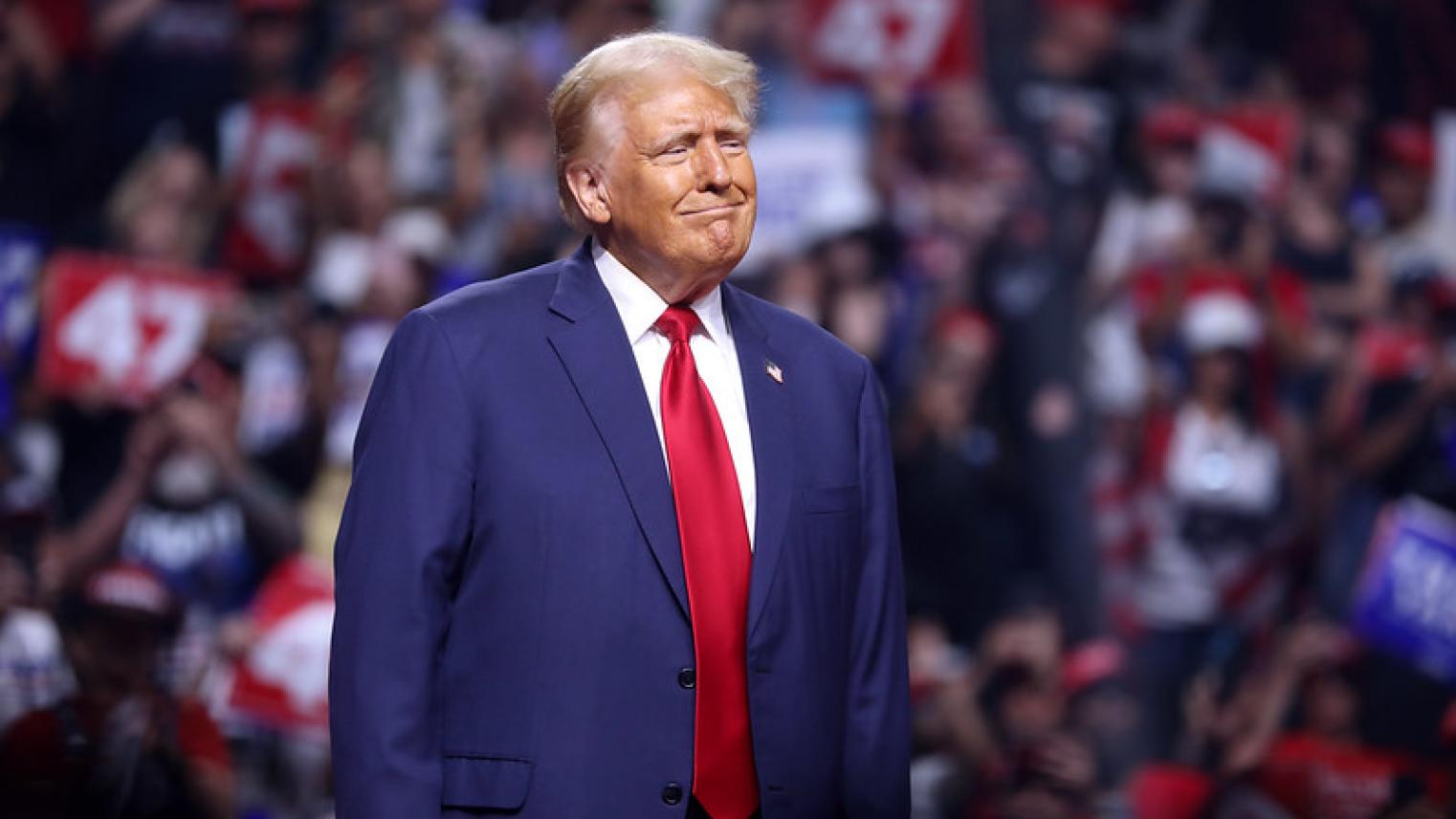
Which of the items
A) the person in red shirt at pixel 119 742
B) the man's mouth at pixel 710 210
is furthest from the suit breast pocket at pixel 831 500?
the person in red shirt at pixel 119 742

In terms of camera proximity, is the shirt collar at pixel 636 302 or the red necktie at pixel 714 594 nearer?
the red necktie at pixel 714 594

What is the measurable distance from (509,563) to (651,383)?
23 cm

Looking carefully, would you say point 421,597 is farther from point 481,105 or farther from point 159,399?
point 481,105

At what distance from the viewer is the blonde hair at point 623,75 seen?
68.4 inches

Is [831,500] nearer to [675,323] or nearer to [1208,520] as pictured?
[675,323]

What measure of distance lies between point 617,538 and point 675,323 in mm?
231

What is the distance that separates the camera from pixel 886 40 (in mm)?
5855

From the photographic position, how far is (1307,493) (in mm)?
5516

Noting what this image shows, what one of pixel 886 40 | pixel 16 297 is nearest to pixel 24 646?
pixel 16 297

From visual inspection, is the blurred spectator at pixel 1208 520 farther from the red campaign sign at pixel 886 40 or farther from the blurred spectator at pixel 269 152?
the blurred spectator at pixel 269 152

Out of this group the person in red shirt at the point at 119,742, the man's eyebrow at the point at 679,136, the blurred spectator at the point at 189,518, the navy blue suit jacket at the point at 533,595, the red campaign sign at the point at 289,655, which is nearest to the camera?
the navy blue suit jacket at the point at 533,595

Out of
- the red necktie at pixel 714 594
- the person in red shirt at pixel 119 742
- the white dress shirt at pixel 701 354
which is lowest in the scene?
the person in red shirt at pixel 119 742

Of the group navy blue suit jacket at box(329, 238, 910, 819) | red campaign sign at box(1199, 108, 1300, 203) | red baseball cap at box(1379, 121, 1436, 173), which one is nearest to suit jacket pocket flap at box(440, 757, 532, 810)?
navy blue suit jacket at box(329, 238, 910, 819)

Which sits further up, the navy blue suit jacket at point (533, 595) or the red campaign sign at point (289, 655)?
the navy blue suit jacket at point (533, 595)
